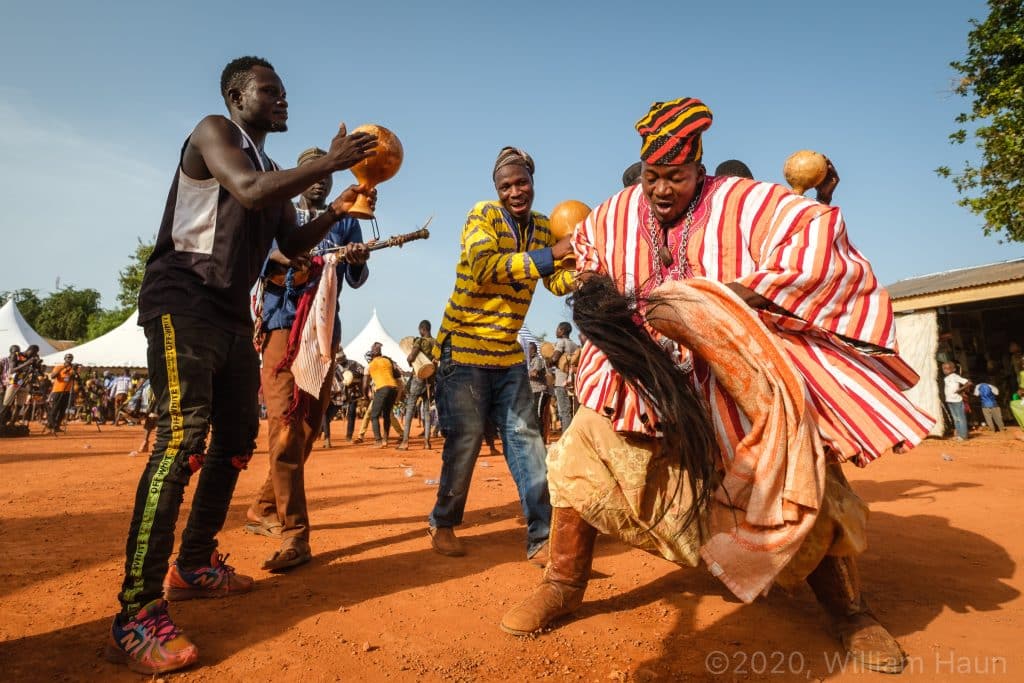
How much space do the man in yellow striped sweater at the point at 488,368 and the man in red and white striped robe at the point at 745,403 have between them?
0.92m

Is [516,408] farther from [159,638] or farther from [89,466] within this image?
[89,466]

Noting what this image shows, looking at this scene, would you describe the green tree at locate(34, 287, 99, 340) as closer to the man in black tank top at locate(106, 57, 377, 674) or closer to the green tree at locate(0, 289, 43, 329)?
the green tree at locate(0, 289, 43, 329)

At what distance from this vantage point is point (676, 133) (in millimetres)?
2434

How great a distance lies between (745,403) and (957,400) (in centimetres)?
1367

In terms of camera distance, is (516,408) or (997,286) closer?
(516,408)

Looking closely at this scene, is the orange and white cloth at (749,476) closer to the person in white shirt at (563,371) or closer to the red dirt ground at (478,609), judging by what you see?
the red dirt ground at (478,609)

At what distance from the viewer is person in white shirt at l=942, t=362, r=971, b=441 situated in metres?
12.7

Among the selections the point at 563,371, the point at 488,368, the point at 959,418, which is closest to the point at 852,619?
the point at 488,368

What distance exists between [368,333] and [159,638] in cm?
3076

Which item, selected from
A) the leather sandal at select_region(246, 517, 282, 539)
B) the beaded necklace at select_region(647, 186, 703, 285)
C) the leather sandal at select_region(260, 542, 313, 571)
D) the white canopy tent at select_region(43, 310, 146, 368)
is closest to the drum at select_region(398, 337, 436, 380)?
the leather sandal at select_region(246, 517, 282, 539)

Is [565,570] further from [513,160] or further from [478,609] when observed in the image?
[513,160]

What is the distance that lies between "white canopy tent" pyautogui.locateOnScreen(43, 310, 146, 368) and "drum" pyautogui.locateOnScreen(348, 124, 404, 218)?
24752 mm

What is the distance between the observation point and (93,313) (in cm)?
7088

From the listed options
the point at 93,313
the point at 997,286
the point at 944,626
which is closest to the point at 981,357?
the point at 997,286
